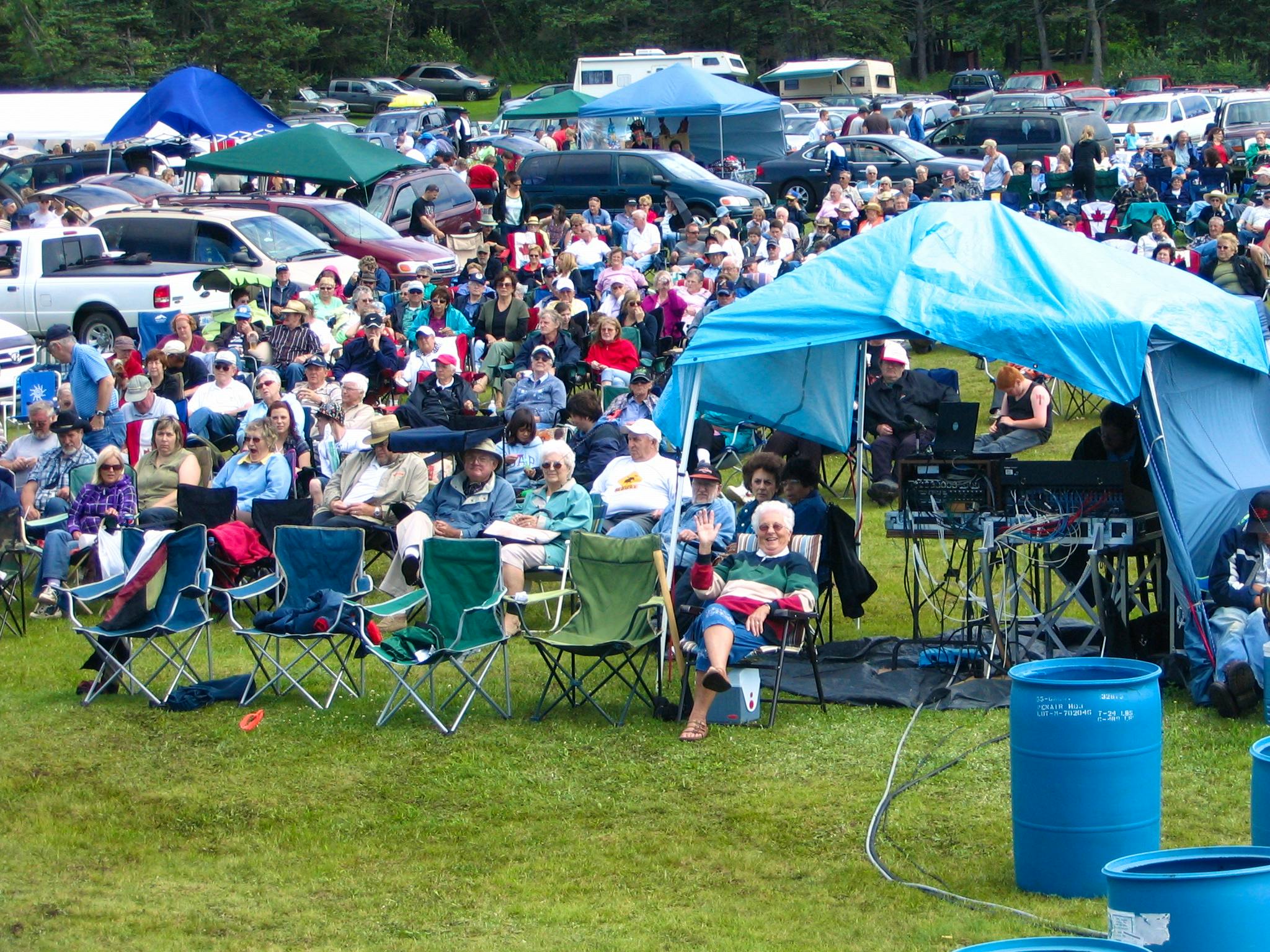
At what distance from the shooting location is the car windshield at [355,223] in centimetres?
1992

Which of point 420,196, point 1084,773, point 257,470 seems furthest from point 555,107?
point 1084,773

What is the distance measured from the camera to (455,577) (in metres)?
8.42

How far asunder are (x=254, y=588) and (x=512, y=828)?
3097 millimetres

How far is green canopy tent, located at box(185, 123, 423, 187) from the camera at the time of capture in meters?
20.8

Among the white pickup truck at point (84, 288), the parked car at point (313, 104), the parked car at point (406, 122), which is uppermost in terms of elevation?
the parked car at point (313, 104)

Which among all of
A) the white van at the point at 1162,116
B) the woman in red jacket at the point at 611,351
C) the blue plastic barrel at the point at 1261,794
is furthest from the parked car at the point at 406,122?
the blue plastic barrel at the point at 1261,794

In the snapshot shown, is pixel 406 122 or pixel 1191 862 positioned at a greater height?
pixel 406 122

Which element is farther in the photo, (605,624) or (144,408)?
(144,408)

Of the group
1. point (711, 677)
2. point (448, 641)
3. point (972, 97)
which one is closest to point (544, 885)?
point (711, 677)

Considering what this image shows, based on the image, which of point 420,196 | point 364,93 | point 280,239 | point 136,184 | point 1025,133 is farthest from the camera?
point 364,93

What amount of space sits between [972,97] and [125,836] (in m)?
37.5

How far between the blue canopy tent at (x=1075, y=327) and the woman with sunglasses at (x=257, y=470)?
127 inches

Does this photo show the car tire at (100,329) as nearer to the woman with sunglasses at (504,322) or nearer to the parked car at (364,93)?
the woman with sunglasses at (504,322)

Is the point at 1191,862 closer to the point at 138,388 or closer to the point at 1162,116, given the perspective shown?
the point at 138,388
